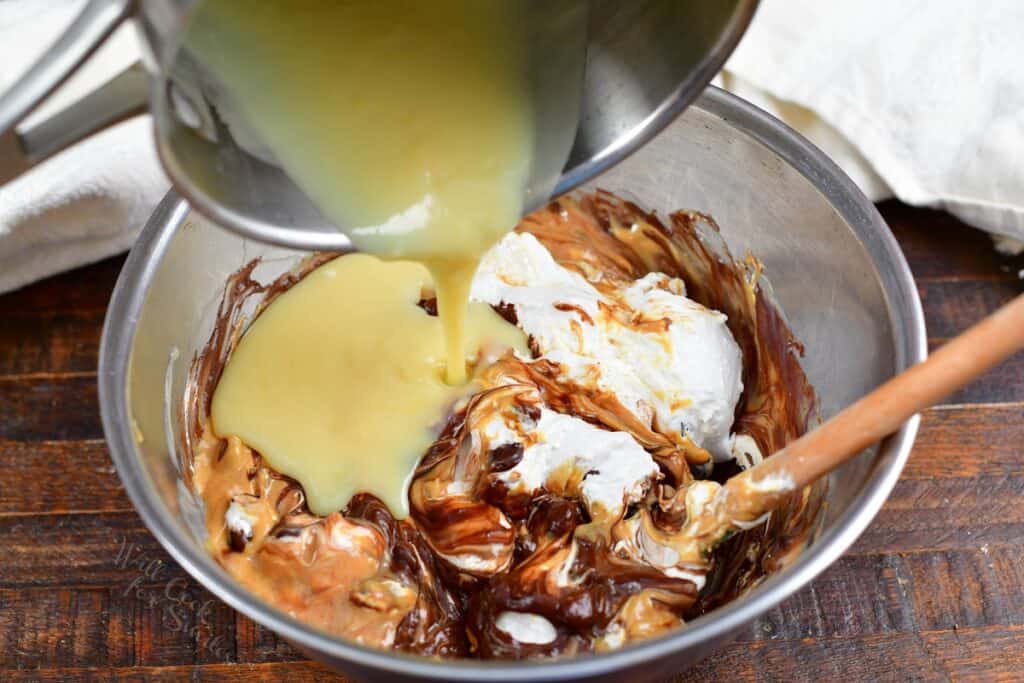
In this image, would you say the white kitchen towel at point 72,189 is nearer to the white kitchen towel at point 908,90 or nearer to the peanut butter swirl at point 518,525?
the peanut butter swirl at point 518,525

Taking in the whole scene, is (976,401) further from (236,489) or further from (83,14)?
(83,14)

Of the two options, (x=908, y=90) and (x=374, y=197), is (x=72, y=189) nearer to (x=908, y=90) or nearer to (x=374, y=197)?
(x=374, y=197)

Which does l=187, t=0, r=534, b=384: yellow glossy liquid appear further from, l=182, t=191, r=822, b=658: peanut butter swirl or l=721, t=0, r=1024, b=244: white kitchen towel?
l=721, t=0, r=1024, b=244: white kitchen towel

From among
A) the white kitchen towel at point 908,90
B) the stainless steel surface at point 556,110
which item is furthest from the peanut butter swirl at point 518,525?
the white kitchen towel at point 908,90

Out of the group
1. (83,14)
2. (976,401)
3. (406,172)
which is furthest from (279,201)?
(976,401)

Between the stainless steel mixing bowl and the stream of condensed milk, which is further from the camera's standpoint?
the stream of condensed milk

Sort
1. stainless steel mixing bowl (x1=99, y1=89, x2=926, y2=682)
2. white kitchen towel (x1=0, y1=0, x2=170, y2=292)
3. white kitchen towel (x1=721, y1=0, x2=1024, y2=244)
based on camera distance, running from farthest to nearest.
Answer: white kitchen towel (x1=721, y1=0, x2=1024, y2=244) → white kitchen towel (x1=0, y1=0, x2=170, y2=292) → stainless steel mixing bowl (x1=99, y1=89, x2=926, y2=682)

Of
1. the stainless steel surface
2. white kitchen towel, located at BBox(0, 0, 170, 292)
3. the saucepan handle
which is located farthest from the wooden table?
the saucepan handle
